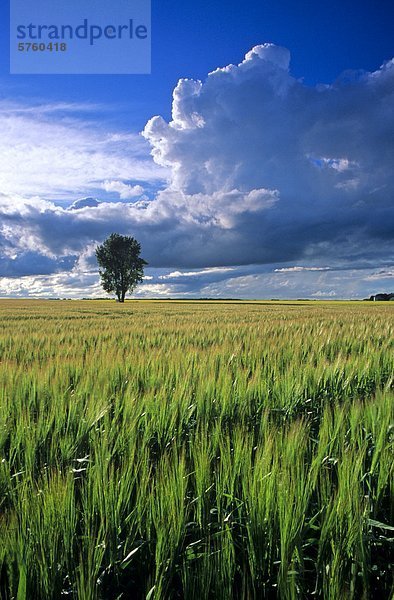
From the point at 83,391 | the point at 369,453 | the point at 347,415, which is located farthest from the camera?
the point at 83,391

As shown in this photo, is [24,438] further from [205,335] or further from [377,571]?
[205,335]

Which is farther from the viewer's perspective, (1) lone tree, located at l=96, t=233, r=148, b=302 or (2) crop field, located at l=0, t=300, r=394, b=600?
(1) lone tree, located at l=96, t=233, r=148, b=302

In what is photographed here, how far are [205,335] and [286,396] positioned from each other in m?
4.94

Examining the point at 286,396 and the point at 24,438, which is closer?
the point at 24,438

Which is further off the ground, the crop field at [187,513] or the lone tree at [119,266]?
the lone tree at [119,266]

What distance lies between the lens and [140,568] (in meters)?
1.53

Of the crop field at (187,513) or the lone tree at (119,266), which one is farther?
the lone tree at (119,266)

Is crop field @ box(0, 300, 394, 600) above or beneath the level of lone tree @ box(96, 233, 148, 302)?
beneath

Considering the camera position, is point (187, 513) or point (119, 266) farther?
point (119, 266)

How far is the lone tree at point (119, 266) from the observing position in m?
79.6

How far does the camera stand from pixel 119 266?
80875 mm

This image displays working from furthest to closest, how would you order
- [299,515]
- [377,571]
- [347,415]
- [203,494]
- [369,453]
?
[347,415]
[369,453]
[203,494]
[377,571]
[299,515]

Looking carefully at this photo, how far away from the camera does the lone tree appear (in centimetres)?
7956

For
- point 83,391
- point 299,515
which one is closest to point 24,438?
point 83,391
